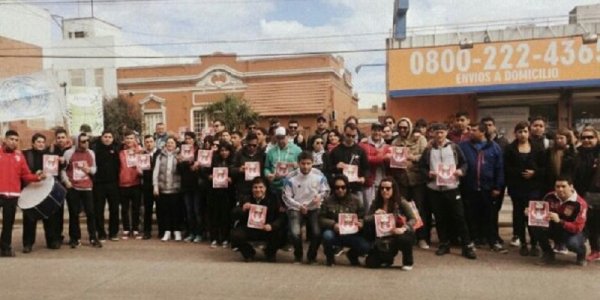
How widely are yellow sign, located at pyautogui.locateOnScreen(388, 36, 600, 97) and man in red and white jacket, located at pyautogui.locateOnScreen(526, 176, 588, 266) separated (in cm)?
1138

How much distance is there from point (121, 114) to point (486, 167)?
33469 mm

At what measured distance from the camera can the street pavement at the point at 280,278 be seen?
6.71 metres

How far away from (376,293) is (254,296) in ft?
4.64

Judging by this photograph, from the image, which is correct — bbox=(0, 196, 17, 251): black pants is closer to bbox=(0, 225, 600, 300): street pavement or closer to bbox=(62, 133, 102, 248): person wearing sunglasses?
bbox=(0, 225, 600, 300): street pavement

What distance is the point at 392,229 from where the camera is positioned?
7.76 metres

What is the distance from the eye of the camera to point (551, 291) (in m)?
6.67

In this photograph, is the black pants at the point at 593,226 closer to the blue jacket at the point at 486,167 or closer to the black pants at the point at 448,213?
the blue jacket at the point at 486,167

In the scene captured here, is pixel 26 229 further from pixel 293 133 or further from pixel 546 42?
pixel 546 42

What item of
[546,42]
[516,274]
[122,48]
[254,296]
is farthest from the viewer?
[122,48]

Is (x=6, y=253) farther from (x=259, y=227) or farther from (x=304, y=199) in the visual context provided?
(x=304, y=199)

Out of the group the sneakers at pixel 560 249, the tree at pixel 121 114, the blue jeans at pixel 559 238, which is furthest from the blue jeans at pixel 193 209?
the tree at pixel 121 114

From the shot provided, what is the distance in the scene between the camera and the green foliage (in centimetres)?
3862

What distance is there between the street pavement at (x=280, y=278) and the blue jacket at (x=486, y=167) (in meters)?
1.07

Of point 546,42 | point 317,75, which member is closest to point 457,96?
point 546,42
